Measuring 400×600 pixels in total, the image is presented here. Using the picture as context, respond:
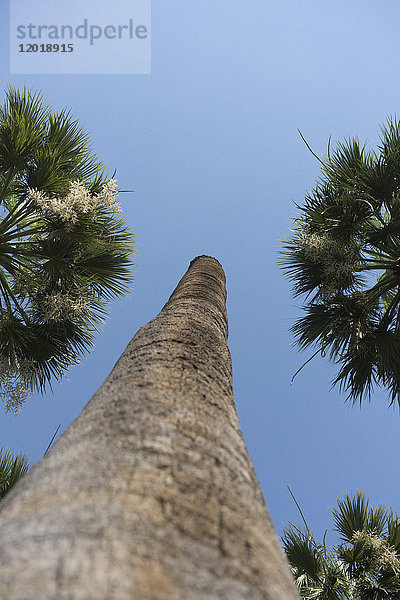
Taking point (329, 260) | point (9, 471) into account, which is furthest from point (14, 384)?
point (329, 260)

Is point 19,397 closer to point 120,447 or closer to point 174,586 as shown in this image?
point 120,447

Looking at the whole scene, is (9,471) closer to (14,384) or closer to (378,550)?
(14,384)

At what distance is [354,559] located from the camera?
623 centimetres

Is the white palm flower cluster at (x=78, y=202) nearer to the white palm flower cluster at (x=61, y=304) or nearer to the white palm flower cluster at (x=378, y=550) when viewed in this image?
the white palm flower cluster at (x=61, y=304)

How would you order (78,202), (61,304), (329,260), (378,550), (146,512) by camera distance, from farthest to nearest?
(329,260) < (378,550) < (61,304) < (78,202) < (146,512)

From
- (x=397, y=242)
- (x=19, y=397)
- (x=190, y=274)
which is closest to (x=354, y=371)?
(x=397, y=242)

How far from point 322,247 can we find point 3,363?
17.4 feet

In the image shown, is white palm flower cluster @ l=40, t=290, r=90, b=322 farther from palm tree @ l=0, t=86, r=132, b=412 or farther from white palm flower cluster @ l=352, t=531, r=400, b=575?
white palm flower cluster @ l=352, t=531, r=400, b=575

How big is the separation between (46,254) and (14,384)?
2.01 m

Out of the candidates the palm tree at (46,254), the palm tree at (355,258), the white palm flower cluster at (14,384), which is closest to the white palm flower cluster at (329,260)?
the palm tree at (355,258)

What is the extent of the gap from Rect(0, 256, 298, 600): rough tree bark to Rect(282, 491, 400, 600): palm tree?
5.56 metres

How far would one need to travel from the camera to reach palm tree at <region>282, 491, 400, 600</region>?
5.98 meters

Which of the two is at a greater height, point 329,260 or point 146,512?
point 329,260

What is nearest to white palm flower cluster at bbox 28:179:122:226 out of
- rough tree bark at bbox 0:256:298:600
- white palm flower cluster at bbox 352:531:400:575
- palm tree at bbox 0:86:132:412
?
palm tree at bbox 0:86:132:412
